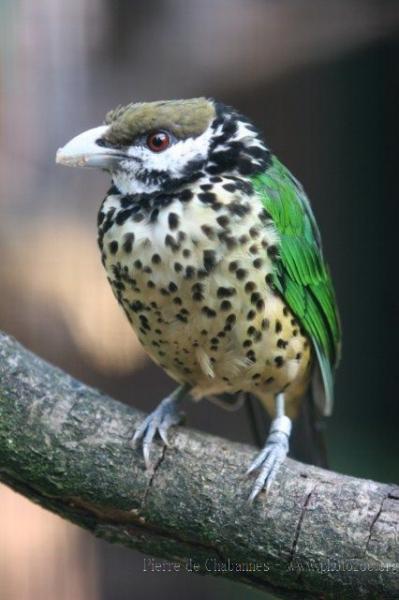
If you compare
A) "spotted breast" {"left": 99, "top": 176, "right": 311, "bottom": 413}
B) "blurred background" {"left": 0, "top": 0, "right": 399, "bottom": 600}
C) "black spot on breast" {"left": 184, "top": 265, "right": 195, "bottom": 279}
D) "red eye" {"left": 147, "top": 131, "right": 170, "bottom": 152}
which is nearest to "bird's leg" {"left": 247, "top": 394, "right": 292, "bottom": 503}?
"spotted breast" {"left": 99, "top": 176, "right": 311, "bottom": 413}

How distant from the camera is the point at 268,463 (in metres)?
2.45

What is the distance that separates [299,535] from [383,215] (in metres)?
2.69

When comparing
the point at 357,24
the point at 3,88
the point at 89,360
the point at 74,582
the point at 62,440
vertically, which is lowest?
the point at 74,582

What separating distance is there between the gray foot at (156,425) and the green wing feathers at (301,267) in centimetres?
44

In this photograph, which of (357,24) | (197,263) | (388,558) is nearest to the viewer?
(388,558)

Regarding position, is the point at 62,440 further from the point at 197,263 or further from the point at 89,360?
the point at 89,360

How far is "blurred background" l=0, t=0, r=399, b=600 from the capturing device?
14.2 ft

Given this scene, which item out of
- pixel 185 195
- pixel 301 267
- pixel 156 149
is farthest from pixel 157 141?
pixel 301 267

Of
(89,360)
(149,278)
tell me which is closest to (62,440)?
(149,278)

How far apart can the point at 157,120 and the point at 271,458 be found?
Result: 36.2 inches

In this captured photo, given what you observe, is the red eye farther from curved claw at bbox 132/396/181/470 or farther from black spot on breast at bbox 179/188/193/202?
curved claw at bbox 132/396/181/470

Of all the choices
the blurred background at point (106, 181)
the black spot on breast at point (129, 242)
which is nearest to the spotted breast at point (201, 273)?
the black spot on breast at point (129, 242)

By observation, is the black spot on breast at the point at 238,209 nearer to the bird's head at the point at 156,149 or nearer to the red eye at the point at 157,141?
the bird's head at the point at 156,149

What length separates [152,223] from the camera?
7.95ft
